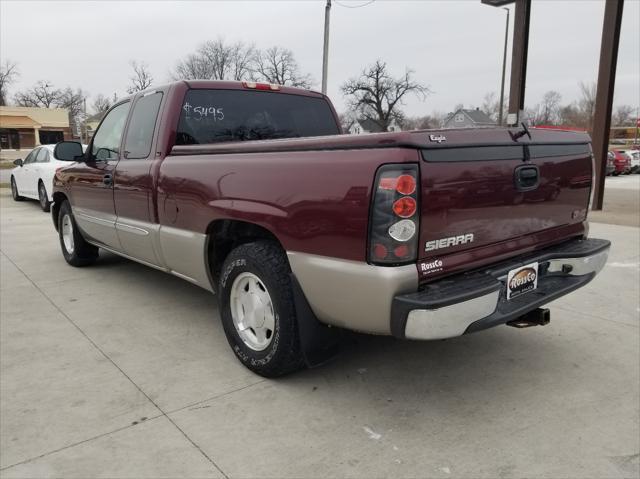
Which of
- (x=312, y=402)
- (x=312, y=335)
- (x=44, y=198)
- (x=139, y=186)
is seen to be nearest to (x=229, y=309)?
(x=312, y=335)

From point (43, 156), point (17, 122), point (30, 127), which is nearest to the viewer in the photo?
point (43, 156)

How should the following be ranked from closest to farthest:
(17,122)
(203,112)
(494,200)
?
(494,200), (203,112), (17,122)

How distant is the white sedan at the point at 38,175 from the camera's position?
36.6 feet

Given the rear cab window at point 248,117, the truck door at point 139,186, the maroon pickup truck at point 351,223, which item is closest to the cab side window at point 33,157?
the truck door at point 139,186

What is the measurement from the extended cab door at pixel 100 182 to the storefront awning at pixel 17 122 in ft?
188

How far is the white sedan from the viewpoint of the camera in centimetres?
1114

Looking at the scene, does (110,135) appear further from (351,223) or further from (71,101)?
(71,101)

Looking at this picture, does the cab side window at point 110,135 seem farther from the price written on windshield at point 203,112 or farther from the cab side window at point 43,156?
the cab side window at point 43,156

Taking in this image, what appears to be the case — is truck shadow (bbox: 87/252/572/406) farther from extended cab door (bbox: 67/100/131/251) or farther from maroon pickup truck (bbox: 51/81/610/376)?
extended cab door (bbox: 67/100/131/251)

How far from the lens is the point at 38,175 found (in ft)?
37.9

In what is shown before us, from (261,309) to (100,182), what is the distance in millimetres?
2572

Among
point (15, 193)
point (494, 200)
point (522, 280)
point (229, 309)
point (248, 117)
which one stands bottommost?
point (15, 193)

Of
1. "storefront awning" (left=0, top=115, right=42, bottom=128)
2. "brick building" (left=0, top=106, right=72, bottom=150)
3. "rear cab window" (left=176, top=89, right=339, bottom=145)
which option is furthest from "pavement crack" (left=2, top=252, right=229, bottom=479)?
"brick building" (left=0, top=106, right=72, bottom=150)

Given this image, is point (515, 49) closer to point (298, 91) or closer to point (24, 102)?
point (298, 91)
